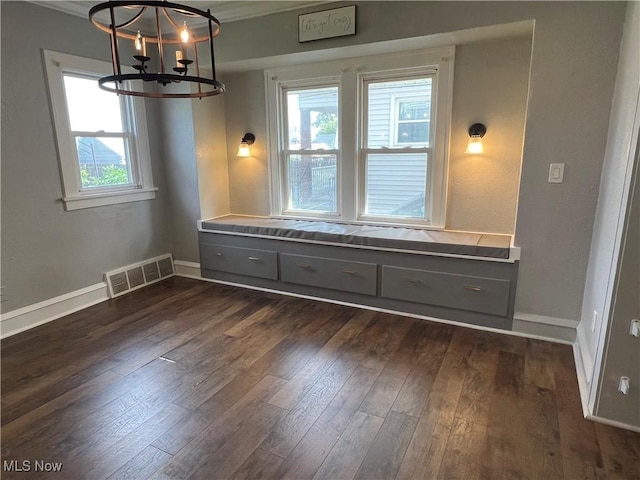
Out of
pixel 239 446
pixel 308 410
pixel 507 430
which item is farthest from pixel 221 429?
pixel 507 430

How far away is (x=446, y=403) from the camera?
2025 mm

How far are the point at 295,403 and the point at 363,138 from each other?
2369mm

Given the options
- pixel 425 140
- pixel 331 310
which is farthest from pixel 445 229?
pixel 331 310

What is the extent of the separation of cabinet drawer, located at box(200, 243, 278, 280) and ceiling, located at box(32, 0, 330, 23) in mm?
2066

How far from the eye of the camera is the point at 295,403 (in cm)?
204

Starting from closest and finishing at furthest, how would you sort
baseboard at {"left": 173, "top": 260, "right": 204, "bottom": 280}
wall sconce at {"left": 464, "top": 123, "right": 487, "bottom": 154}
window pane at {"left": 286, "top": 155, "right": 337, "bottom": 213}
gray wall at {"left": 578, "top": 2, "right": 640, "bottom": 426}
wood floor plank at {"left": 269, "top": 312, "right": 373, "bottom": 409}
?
gray wall at {"left": 578, "top": 2, "right": 640, "bottom": 426}, wood floor plank at {"left": 269, "top": 312, "right": 373, "bottom": 409}, wall sconce at {"left": 464, "top": 123, "right": 487, "bottom": 154}, window pane at {"left": 286, "top": 155, "right": 337, "bottom": 213}, baseboard at {"left": 173, "top": 260, "right": 204, "bottom": 280}

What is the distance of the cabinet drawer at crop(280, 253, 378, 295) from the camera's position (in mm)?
3188

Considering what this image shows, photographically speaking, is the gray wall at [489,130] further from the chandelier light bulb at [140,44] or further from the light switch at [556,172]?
the chandelier light bulb at [140,44]

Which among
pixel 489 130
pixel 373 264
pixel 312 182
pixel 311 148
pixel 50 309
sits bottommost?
pixel 50 309

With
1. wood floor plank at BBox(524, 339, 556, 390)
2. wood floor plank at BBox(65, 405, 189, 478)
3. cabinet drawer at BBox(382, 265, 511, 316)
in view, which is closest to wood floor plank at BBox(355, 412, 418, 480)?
wood floor plank at BBox(524, 339, 556, 390)

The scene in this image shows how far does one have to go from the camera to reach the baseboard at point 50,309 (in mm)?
2848

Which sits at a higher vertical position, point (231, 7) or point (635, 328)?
point (231, 7)

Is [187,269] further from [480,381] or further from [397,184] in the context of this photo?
[480,381]

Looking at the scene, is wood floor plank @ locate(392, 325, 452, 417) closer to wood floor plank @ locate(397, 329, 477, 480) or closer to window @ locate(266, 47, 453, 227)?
wood floor plank @ locate(397, 329, 477, 480)
